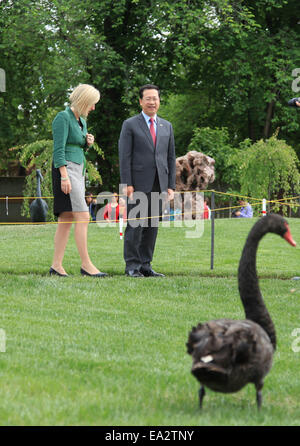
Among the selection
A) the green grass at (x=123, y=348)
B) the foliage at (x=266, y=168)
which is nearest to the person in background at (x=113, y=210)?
the foliage at (x=266, y=168)

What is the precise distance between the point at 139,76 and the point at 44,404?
22931mm

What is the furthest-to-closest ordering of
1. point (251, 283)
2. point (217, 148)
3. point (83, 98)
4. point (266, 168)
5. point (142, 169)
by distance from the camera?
1. point (217, 148)
2. point (266, 168)
3. point (142, 169)
4. point (83, 98)
5. point (251, 283)

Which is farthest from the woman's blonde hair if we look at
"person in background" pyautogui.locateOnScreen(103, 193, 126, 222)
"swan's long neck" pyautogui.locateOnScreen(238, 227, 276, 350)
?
"person in background" pyautogui.locateOnScreen(103, 193, 126, 222)

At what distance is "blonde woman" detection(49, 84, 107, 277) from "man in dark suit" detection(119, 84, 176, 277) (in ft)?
1.97

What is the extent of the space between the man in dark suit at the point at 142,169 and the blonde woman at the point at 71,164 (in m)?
0.60

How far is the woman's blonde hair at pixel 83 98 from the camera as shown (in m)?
7.87

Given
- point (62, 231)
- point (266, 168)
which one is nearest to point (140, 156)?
point (62, 231)

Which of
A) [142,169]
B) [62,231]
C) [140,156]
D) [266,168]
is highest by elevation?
[266,168]

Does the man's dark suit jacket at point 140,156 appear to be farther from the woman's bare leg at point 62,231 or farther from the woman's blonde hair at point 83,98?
the woman's bare leg at point 62,231

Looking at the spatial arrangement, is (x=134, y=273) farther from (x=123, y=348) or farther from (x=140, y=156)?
(x=123, y=348)

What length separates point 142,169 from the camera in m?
8.42

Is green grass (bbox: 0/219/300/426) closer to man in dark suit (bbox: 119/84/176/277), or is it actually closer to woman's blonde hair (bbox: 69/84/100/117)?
man in dark suit (bbox: 119/84/176/277)

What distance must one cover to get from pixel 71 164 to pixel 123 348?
3.72 metres

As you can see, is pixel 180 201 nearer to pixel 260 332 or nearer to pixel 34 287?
pixel 34 287
